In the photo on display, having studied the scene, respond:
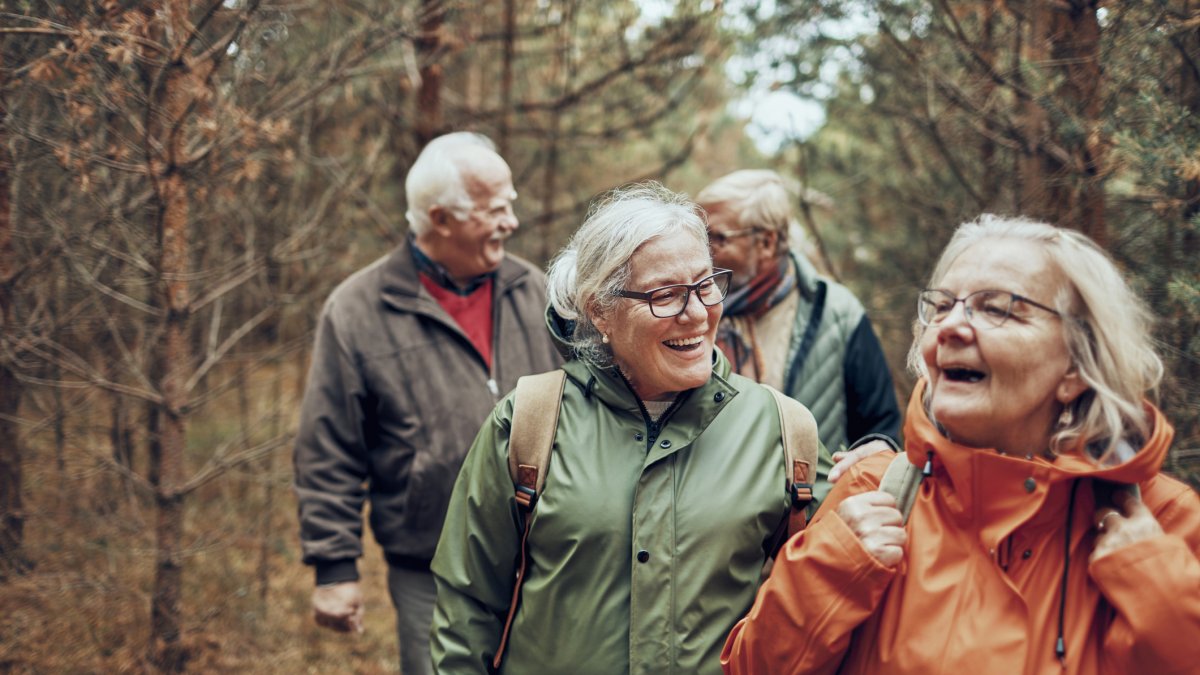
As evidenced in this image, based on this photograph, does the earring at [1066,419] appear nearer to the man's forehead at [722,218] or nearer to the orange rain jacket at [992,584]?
the orange rain jacket at [992,584]

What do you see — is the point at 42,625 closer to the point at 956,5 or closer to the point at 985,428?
the point at 985,428

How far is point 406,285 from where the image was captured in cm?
383

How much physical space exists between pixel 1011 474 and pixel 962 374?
10.9 inches

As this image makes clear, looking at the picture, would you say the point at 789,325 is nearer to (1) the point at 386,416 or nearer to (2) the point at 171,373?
(1) the point at 386,416

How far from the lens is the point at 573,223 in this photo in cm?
841

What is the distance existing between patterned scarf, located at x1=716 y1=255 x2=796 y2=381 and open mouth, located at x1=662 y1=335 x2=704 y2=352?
47.4 inches

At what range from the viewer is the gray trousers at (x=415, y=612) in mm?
3643

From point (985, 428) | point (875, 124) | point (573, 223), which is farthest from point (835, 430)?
point (573, 223)

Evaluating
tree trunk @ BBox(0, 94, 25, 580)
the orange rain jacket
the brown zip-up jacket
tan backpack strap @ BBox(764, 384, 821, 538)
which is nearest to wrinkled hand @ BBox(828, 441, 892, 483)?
tan backpack strap @ BBox(764, 384, 821, 538)

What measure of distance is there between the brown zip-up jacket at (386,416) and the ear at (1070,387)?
2.24 metres

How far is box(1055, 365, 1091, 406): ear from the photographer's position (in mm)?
2035

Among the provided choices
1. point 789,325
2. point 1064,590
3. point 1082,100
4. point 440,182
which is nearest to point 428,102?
point 440,182

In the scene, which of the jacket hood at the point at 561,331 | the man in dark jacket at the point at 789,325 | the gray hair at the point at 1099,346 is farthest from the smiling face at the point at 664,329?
the man in dark jacket at the point at 789,325

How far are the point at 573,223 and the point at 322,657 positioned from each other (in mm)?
4275
